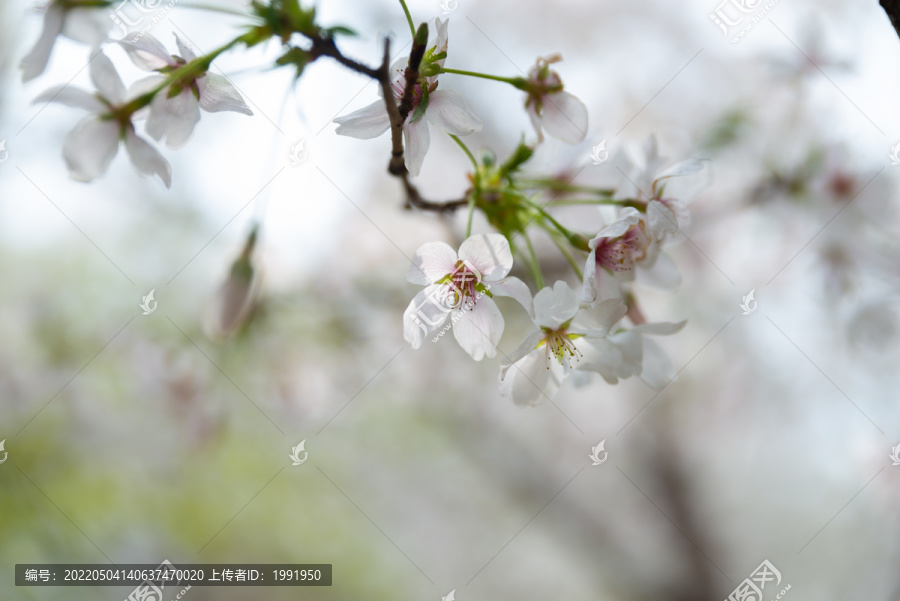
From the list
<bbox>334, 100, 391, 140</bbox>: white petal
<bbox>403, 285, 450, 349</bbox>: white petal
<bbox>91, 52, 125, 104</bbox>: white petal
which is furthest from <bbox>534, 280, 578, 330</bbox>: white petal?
<bbox>91, 52, 125, 104</bbox>: white petal

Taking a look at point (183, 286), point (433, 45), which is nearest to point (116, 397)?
point (183, 286)

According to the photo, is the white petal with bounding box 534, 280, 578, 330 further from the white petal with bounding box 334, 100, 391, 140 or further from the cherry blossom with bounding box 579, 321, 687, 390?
the white petal with bounding box 334, 100, 391, 140

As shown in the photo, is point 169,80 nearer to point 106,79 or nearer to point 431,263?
point 106,79

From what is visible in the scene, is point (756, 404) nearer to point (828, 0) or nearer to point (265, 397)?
point (828, 0)

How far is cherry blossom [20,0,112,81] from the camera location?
0.45 meters

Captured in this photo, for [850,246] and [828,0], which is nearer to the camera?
[850,246]

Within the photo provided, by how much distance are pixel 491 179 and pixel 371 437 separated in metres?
3.40

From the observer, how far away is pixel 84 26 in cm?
46

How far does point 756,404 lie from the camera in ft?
10.4

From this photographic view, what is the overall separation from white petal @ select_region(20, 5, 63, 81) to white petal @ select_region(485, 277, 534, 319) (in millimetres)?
463

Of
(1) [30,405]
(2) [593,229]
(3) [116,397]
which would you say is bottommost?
(2) [593,229]

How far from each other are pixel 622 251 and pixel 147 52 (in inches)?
22.3

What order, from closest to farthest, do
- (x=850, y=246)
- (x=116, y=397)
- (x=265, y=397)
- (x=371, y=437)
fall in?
(x=850, y=246), (x=265, y=397), (x=116, y=397), (x=371, y=437)

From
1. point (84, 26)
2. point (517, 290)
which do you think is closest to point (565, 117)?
point (517, 290)
